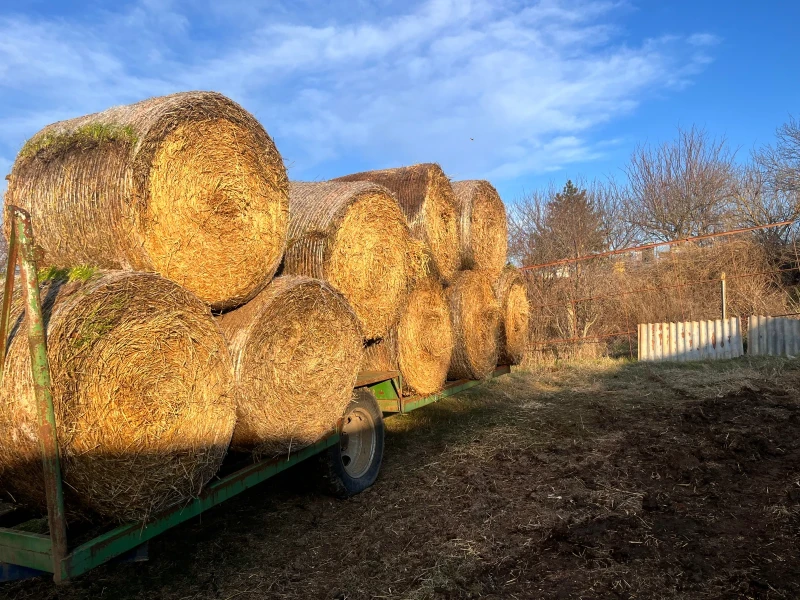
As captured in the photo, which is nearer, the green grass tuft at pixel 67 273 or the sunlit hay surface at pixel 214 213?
the green grass tuft at pixel 67 273

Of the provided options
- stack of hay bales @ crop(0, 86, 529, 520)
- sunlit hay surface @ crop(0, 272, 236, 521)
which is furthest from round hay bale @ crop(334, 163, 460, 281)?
sunlit hay surface @ crop(0, 272, 236, 521)

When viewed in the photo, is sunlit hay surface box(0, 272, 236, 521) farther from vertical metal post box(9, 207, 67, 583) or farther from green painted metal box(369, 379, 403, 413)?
green painted metal box(369, 379, 403, 413)

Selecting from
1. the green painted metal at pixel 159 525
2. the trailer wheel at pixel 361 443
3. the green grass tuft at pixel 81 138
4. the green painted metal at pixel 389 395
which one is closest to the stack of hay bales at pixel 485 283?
the green painted metal at pixel 389 395

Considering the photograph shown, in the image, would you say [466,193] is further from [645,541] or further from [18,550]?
[18,550]

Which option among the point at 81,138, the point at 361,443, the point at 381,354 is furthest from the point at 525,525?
the point at 81,138

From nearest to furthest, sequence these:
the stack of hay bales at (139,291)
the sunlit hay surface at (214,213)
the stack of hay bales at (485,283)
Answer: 1. the stack of hay bales at (139,291)
2. the sunlit hay surface at (214,213)
3. the stack of hay bales at (485,283)

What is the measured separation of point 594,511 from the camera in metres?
4.83

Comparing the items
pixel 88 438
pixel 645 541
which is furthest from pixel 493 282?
pixel 88 438

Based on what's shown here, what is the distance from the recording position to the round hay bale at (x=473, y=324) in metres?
7.49

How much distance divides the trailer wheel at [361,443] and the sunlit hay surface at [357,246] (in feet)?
2.28

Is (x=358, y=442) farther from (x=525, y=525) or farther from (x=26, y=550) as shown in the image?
(x=26, y=550)

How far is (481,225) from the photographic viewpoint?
837 cm

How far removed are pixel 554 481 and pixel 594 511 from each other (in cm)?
86

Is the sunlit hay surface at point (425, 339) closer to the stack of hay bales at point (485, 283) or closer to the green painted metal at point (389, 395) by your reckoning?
the green painted metal at point (389, 395)
